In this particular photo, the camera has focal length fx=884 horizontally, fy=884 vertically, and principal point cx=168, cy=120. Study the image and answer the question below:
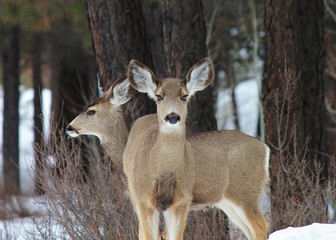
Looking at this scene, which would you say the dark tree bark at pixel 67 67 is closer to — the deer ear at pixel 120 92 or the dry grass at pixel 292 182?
the dry grass at pixel 292 182

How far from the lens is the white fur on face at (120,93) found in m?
9.32

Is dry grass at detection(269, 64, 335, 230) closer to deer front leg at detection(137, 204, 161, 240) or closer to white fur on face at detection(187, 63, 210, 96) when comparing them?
white fur on face at detection(187, 63, 210, 96)

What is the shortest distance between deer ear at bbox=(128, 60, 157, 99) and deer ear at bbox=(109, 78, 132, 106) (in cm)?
147

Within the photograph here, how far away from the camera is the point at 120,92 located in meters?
9.38

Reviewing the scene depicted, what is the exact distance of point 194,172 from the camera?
8102 millimetres

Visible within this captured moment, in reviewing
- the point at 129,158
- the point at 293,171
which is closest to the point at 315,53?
the point at 293,171

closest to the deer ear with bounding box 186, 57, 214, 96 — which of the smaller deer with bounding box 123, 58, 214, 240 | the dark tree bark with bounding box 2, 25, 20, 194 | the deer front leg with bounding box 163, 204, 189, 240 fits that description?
the smaller deer with bounding box 123, 58, 214, 240

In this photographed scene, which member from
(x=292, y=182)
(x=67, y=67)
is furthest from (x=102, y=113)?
(x=67, y=67)

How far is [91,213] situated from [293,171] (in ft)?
8.42

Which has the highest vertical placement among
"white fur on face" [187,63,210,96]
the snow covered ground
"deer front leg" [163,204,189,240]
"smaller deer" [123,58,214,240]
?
"white fur on face" [187,63,210,96]

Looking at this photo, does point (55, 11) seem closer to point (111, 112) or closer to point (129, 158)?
point (111, 112)

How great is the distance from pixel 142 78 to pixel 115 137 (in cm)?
177

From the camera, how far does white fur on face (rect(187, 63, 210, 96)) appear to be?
7.69 meters

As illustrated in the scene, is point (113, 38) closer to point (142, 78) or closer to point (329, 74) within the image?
point (142, 78)
